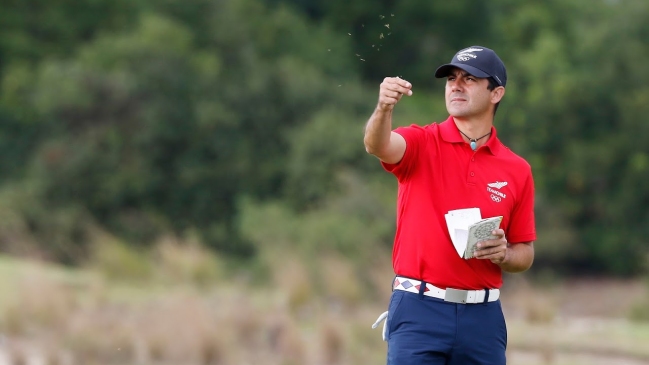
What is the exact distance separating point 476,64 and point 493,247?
847 millimetres

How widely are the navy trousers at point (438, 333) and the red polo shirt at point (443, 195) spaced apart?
109mm

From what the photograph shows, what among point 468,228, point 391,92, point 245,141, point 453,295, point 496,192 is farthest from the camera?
point 245,141

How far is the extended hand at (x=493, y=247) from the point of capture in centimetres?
469

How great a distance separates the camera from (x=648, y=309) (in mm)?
17906

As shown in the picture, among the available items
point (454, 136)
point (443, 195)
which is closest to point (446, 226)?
point (443, 195)

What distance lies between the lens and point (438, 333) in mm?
4723

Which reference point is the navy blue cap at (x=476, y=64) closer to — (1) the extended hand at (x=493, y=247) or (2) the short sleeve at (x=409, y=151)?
(2) the short sleeve at (x=409, y=151)

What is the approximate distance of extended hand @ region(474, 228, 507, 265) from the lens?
469 centimetres

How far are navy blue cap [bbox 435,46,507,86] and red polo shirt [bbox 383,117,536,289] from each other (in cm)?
27

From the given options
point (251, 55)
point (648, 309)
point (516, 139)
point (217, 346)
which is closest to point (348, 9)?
point (251, 55)

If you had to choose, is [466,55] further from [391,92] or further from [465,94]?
[391,92]

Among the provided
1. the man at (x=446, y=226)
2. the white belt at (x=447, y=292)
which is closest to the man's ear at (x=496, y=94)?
the man at (x=446, y=226)

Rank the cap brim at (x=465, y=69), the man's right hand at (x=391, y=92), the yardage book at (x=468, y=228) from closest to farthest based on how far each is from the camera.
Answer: the man's right hand at (x=391, y=92), the yardage book at (x=468, y=228), the cap brim at (x=465, y=69)

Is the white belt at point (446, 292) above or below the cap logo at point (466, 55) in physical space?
below
